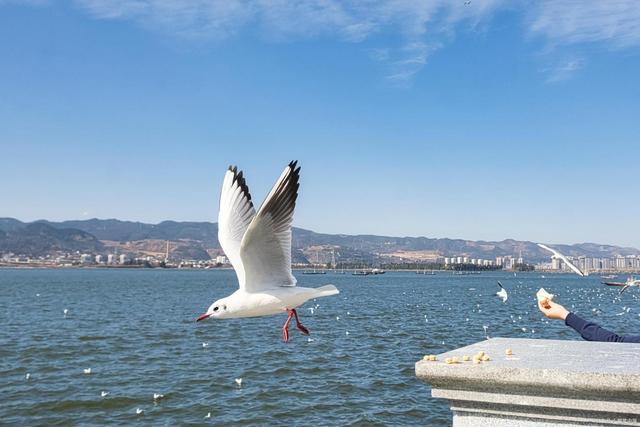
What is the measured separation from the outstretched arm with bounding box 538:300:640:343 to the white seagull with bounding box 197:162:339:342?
4.85 feet

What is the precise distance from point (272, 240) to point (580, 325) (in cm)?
229

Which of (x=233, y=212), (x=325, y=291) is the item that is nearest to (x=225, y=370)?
(x=233, y=212)

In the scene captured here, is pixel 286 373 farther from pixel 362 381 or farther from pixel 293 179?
pixel 293 179

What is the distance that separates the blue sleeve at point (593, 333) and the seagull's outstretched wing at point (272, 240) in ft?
6.77

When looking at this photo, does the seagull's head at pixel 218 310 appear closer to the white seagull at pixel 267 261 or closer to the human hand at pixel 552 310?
the white seagull at pixel 267 261

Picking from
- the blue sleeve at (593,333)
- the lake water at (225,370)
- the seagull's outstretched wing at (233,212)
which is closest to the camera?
the blue sleeve at (593,333)

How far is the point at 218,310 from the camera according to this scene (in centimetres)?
418

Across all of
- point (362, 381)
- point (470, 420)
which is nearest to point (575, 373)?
point (470, 420)

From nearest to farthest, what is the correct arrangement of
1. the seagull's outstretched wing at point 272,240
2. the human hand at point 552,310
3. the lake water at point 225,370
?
the seagull's outstretched wing at point 272,240 < the human hand at point 552,310 < the lake water at point 225,370

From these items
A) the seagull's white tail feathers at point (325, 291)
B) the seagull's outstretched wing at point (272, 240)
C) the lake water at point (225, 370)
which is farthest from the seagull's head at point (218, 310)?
the lake water at point (225, 370)

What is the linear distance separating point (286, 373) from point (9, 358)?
→ 1138 centimetres

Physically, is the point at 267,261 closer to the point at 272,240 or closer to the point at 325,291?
the point at 272,240

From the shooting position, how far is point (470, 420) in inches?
146

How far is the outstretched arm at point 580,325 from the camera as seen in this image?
4.36 m
